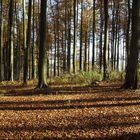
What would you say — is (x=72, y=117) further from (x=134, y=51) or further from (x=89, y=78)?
(x=89, y=78)

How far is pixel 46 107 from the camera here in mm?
11703

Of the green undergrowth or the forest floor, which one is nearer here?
the forest floor

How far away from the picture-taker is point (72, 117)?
9883mm

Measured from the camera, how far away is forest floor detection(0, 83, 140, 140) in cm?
815

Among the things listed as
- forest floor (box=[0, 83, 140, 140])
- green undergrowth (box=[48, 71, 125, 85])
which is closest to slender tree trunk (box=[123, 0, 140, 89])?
forest floor (box=[0, 83, 140, 140])

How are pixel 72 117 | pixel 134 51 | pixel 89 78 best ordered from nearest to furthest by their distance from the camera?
pixel 72 117 → pixel 134 51 → pixel 89 78

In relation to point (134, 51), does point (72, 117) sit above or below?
below

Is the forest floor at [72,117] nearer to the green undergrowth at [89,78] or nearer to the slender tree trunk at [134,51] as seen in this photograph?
the slender tree trunk at [134,51]

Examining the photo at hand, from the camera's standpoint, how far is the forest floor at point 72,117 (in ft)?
26.7

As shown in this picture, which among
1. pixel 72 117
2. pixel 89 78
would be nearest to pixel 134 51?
pixel 89 78

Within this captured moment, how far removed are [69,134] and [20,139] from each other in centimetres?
110

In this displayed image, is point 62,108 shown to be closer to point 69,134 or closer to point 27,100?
point 27,100

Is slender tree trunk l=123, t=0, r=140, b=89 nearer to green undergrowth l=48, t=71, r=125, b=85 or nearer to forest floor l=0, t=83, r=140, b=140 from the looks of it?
forest floor l=0, t=83, r=140, b=140

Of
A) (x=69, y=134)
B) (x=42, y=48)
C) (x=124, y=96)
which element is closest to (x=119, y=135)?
(x=69, y=134)
